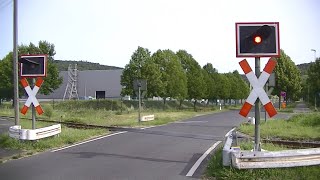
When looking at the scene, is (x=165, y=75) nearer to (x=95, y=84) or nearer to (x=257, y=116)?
(x=257, y=116)

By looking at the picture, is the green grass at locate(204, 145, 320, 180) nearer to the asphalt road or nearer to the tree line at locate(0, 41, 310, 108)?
the asphalt road

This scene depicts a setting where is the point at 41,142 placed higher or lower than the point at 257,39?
lower

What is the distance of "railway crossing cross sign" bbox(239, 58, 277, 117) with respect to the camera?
901 centimetres

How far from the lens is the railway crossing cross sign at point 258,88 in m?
9.01

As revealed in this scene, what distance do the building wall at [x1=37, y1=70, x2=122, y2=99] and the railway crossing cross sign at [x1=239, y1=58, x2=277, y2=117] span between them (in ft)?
282

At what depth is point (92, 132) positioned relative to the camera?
19797 mm

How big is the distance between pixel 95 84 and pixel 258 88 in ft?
296

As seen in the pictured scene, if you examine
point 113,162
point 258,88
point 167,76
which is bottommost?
point 113,162

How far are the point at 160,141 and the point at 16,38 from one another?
6.83 meters

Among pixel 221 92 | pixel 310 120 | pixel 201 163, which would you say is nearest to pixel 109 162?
pixel 201 163

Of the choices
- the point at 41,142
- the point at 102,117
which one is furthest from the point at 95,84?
the point at 41,142

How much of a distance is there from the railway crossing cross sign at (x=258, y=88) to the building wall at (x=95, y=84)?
282 ft

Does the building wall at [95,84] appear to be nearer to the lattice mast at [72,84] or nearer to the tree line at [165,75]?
the lattice mast at [72,84]

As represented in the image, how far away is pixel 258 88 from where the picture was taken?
30.1 ft
